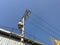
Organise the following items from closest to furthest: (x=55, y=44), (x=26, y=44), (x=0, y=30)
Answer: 1. (x=0, y=30)
2. (x=26, y=44)
3. (x=55, y=44)

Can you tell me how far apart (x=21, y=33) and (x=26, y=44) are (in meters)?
2.34

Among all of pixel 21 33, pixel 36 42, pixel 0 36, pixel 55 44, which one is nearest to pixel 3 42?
pixel 0 36

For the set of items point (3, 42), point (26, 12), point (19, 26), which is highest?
point (26, 12)

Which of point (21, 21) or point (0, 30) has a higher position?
point (21, 21)

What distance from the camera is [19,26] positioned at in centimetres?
2603

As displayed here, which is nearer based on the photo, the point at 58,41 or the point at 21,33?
the point at 21,33

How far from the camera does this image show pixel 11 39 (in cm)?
2606

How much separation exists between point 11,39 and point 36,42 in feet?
12.3

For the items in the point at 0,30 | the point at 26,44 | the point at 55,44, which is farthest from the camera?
the point at 55,44

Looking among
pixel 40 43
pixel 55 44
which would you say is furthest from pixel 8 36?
pixel 55 44

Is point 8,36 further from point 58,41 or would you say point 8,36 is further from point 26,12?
point 58,41

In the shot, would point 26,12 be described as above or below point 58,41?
above

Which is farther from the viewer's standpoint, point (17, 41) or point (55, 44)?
point (55, 44)

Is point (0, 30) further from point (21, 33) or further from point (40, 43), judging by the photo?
point (40, 43)
